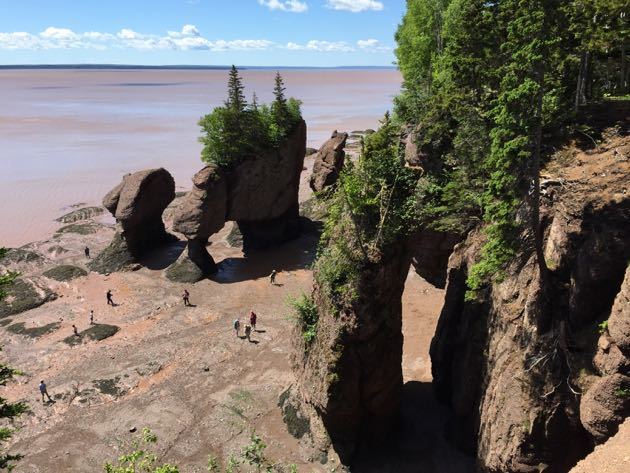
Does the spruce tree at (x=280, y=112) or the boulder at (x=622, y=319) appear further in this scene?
the spruce tree at (x=280, y=112)

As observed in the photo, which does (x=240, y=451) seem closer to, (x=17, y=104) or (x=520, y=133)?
(x=520, y=133)

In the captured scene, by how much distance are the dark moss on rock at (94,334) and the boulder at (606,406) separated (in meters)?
25.9

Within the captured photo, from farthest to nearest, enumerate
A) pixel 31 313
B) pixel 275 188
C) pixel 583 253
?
pixel 275 188, pixel 31 313, pixel 583 253

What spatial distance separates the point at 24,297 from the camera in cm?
3262

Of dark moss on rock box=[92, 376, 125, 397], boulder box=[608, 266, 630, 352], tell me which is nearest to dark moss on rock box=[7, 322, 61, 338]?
dark moss on rock box=[92, 376, 125, 397]

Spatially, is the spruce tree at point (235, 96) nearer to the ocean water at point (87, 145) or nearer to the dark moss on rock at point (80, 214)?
the dark moss on rock at point (80, 214)

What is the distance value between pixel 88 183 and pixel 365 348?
54.8 metres

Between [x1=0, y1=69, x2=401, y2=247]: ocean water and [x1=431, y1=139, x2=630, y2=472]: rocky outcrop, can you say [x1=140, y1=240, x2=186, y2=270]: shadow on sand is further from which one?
[x1=431, y1=139, x2=630, y2=472]: rocky outcrop

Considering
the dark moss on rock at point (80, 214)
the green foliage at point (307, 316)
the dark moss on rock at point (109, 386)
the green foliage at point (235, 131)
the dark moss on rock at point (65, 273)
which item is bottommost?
the dark moss on rock at point (109, 386)

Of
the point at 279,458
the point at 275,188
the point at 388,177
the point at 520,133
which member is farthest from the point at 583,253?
the point at 275,188

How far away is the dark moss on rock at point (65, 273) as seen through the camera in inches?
1398

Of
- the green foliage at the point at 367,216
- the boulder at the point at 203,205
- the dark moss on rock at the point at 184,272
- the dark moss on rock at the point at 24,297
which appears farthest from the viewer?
the dark moss on rock at the point at 184,272

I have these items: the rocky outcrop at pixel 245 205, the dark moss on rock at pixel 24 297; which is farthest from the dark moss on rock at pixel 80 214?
the rocky outcrop at pixel 245 205

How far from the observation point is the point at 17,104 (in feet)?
449
